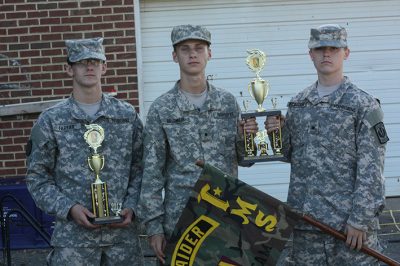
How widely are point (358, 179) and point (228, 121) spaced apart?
0.88 m

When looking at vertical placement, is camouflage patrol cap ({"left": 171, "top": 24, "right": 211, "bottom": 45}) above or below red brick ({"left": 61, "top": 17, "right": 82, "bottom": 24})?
below

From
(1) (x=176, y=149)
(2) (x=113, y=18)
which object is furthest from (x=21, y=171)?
(1) (x=176, y=149)

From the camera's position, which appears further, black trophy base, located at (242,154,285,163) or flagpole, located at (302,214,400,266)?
black trophy base, located at (242,154,285,163)

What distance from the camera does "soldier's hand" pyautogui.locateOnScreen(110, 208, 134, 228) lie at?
4984mm

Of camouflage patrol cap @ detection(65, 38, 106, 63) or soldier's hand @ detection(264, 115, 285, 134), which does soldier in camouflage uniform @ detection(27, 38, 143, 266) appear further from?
soldier's hand @ detection(264, 115, 285, 134)

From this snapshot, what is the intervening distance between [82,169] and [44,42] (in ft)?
12.3

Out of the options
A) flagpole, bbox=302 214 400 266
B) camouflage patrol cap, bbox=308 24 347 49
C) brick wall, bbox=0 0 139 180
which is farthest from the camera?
brick wall, bbox=0 0 139 180

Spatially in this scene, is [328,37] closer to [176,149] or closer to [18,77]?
[176,149]

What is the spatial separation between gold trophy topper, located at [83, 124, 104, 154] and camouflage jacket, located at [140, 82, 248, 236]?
0.28m

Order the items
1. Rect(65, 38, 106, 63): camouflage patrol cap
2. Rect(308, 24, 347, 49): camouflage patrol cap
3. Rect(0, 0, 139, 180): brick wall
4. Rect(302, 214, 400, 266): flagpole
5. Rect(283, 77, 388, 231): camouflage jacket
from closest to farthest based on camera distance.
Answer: Rect(302, 214, 400, 266): flagpole → Rect(283, 77, 388, 231): camouflage jacket → Rect(308, 24, 347, 49): camouflage patrol cap → Rect(65, 38, 106, 63): camouflage patrol cap → Rect(0, 0, 139, 180): brick wall

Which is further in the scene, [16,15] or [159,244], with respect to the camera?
[16,15]

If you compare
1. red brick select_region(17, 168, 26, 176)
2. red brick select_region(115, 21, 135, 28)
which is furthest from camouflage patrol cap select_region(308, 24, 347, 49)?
red brick select_region(17, 168, 26, 176)

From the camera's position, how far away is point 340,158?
4770 millimetres

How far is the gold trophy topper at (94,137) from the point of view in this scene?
4934 millimetres
